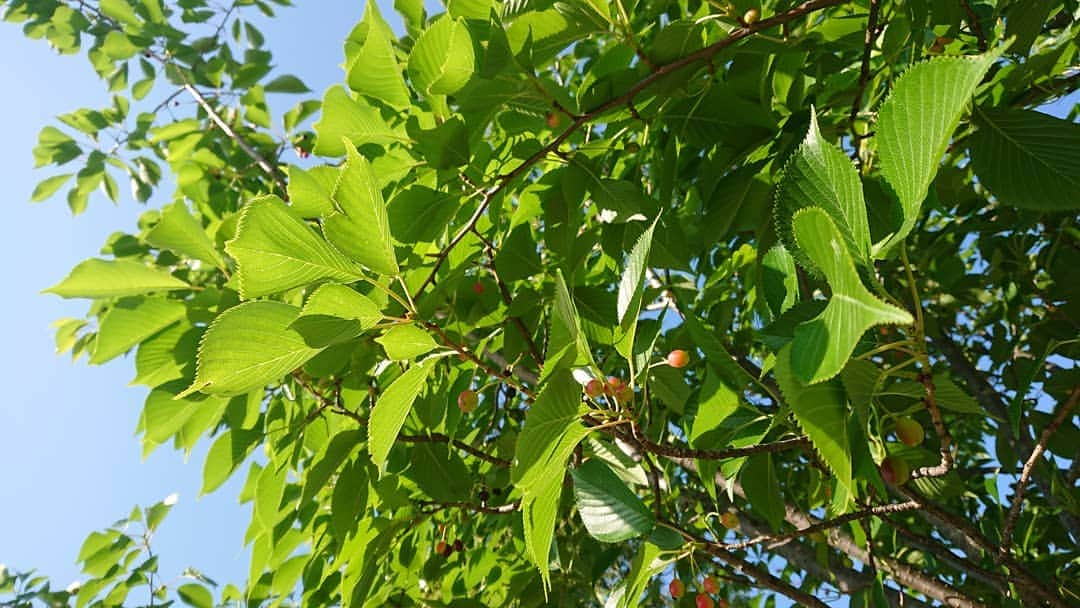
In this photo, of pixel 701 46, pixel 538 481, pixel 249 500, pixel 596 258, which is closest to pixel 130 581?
pixel 249 500

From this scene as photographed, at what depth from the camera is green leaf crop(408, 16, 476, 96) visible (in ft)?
3.54

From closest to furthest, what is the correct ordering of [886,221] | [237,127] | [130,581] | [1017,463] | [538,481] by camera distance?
[538,481] < [886,221] < [1017,463] < [130,581] < [237,127]

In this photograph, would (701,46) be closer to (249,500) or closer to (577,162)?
(577,162)

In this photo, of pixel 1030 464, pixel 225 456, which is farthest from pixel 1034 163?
pixel 225 456

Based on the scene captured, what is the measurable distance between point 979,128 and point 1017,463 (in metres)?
1.53

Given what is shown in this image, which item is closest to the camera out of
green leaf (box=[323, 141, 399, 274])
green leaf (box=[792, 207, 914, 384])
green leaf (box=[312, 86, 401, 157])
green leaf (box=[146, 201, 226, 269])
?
green leaf (box=[792, 207, 914, 384])

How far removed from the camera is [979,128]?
3.93 feet

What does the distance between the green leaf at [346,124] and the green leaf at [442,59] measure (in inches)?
7.2

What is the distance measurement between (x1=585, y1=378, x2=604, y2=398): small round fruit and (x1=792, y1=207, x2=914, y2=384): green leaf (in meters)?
0.47

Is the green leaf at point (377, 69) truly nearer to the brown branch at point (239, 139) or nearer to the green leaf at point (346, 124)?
the green leaf at point (346, 124)

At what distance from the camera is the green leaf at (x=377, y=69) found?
4.17 feet

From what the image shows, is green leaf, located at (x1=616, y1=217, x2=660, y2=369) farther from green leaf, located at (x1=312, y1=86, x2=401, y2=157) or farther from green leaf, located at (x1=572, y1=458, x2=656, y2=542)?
green leaf, located at (x1=312, y1=86, x2=401, y2=157)

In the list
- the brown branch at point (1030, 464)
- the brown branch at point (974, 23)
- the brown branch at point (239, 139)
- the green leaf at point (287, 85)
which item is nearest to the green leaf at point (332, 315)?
the brown branch at point (1030, 464)

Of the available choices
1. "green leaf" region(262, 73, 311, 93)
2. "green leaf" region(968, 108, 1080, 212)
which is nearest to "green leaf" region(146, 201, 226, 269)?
"green leaf" region(968, 108, 1080, 212)
